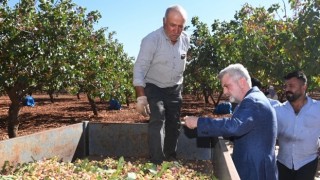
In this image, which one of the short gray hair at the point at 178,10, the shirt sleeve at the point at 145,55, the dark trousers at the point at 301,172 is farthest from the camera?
the shirt sleeve at the point at 145,55

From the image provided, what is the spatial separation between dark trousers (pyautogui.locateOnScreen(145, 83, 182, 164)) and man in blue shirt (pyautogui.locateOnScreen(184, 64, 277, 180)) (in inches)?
47.9

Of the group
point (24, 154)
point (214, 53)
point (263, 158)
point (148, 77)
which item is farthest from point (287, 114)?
point (214, 53)

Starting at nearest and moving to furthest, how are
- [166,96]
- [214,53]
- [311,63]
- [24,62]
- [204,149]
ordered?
[166,96] < [204,149] < [311,63] < [24,62] < [214,53]

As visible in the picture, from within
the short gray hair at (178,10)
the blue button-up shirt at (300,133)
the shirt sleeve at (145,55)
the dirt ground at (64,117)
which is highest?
the short gray hair at (178,10)

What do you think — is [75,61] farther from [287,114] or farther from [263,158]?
[263,158]

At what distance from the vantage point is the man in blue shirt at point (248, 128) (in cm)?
279

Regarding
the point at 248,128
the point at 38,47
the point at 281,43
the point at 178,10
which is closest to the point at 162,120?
the point at 178,10

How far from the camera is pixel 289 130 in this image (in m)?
4.08

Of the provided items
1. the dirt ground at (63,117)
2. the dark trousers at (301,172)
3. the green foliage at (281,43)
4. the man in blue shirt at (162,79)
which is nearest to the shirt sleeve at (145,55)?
the man in blue shirt at (162,79)

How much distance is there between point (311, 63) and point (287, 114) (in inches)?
120

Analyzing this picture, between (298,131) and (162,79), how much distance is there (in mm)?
1715

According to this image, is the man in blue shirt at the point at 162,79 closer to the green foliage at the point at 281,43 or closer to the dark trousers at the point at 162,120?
the dark trousers at the point at 162,120

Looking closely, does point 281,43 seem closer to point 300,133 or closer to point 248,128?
point 300,133

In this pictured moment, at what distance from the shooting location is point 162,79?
4.62m
